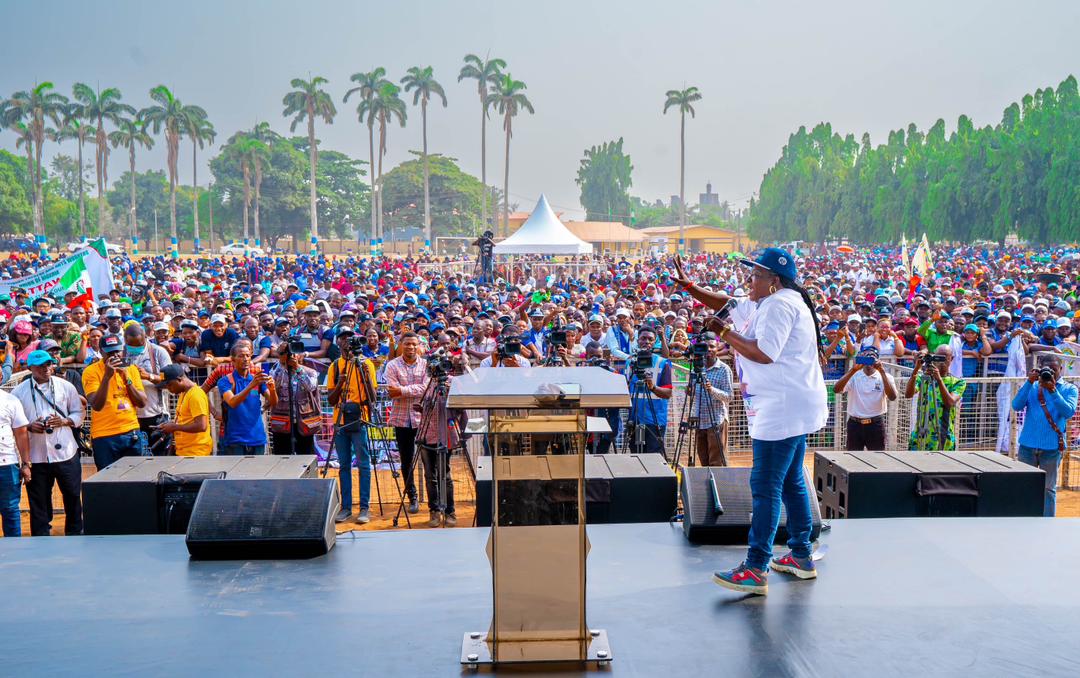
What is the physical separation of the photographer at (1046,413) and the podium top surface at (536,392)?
219 inches

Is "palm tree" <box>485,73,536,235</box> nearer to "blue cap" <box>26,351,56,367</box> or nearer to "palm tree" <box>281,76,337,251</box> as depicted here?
"palm tree" <box>281,76,337,251</box>

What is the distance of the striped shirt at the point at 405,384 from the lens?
8.02m

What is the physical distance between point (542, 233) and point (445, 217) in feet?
232

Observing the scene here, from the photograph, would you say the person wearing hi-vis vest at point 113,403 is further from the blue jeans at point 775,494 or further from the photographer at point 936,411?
the photographer at point 936,411

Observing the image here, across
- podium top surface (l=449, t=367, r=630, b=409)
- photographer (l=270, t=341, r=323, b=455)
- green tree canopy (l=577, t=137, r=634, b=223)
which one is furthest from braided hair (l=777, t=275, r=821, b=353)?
green tree canopy (l=577, t=137, r=634, b=223)

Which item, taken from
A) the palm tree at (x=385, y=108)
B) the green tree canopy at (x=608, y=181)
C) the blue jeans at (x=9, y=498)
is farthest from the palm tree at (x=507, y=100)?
the blue jeans at (x=9, y=498)

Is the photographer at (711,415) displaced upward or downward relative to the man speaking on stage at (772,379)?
downward

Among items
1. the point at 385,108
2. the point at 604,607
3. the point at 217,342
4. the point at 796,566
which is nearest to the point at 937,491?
the point at 796,566

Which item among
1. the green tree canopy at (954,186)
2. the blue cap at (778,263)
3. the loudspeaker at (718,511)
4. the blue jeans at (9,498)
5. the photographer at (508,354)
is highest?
the green tree canopy at (954,186)

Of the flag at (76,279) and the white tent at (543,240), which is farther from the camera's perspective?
the white tent at (543,240)

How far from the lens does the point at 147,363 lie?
30.4 ft

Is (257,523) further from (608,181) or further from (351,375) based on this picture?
(608,181)

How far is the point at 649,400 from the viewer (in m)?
8.66

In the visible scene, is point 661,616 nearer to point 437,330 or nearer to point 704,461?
point 704,461
